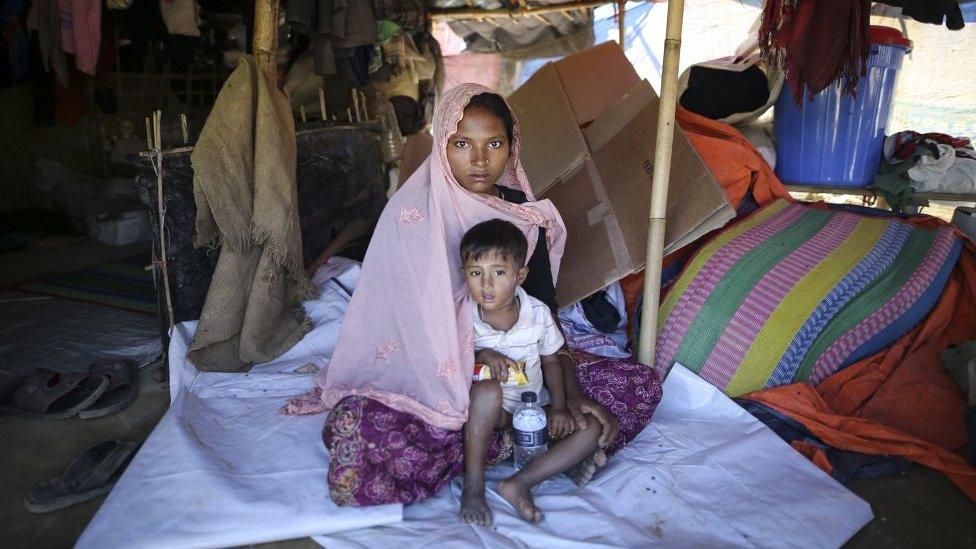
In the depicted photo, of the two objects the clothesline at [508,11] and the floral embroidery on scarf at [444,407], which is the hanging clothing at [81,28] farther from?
the floral embroidery on scarf at [444,407]

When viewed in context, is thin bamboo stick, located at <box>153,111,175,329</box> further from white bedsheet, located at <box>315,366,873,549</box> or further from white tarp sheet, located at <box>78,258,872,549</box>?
white bedsheet, located at <box>315,366,873,549</box>

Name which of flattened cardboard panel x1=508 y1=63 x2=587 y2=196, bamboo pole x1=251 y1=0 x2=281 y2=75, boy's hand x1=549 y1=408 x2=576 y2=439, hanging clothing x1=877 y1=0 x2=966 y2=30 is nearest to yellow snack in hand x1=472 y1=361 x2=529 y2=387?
boy's hand x1=549 y1=408 x2=576 y2=439

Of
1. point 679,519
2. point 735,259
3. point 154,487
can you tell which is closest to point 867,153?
point 735,259

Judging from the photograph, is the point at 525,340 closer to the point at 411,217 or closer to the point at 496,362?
the point at 496,362

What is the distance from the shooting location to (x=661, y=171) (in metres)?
2.23

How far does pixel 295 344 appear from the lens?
2709mm

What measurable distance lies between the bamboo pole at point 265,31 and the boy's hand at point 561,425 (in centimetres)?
184

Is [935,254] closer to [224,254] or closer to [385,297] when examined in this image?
[385,297]

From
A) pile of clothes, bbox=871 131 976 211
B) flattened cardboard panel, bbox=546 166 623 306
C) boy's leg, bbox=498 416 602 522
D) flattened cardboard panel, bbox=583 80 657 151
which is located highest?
flattened cardboard panel, bbox=583 80 657 151

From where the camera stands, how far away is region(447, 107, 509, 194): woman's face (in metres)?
2.00

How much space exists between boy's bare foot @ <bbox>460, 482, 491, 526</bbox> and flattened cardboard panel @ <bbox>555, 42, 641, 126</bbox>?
2.04m

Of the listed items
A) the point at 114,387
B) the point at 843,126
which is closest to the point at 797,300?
the point at 843,126

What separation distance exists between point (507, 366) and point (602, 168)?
137 cm

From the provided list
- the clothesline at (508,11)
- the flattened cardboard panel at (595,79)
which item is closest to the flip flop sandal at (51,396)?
the flattened cardboard panel at (595,79)
